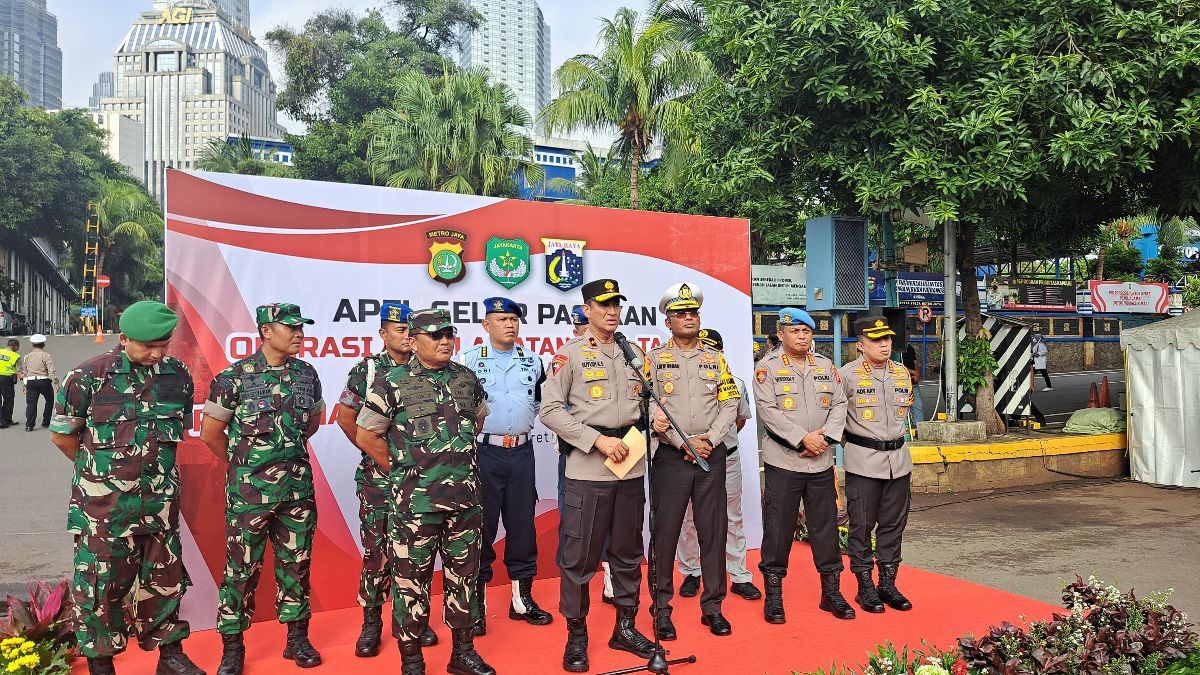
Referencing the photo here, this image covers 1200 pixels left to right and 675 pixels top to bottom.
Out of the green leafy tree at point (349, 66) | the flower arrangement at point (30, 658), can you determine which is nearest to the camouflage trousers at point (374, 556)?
the flower arrangement at point (30, 658)

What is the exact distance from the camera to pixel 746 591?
530cm

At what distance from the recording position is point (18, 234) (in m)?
45.2

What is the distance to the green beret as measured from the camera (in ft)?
12.6

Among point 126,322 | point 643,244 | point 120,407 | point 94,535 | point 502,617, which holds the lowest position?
point 502,617

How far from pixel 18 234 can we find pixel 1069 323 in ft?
159

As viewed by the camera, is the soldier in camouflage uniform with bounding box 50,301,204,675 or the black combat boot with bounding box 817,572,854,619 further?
the black combat boot with bounding box 817,572,854,619

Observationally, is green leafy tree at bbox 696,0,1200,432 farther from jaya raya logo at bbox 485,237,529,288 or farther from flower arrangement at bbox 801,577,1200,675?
flower arrangement at bbox 801,577,1200,675

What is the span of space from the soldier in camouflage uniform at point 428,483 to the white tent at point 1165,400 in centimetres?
839

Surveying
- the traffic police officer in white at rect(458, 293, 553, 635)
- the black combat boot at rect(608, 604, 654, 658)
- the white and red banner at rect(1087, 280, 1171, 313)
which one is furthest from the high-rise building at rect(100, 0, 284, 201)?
the black combat boot at rect(608, 604, 654, 658)

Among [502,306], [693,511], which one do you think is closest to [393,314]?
[502,306]

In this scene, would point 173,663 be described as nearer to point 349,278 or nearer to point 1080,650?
point 349,278

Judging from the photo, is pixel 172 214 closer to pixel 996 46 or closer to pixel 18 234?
pixel 996 46

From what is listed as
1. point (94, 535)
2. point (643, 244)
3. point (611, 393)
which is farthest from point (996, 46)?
point (94, 535)

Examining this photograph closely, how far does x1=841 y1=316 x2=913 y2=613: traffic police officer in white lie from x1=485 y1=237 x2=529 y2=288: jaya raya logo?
2109 mm
